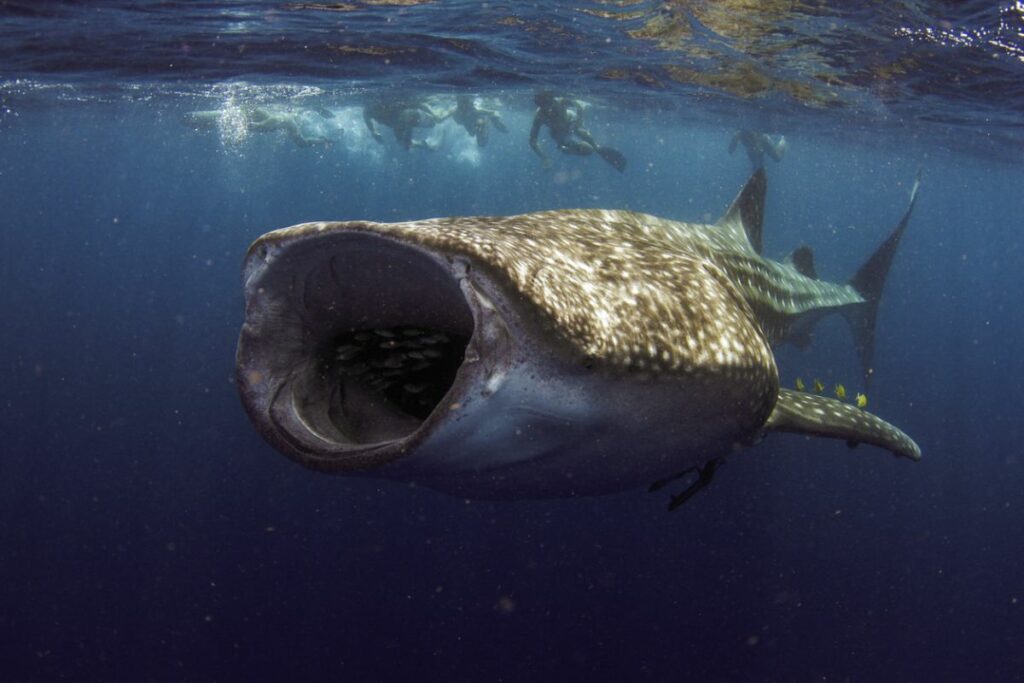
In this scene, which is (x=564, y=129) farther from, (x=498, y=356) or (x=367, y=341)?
(x=498, y=356)

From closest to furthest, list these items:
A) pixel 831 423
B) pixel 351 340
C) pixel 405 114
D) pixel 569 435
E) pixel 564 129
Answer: pixel 569 435 < pixel 351 340 < pixel 831 423 < pixel 564 129 < pixel 405 114

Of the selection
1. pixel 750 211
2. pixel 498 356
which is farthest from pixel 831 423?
pixel 750 211

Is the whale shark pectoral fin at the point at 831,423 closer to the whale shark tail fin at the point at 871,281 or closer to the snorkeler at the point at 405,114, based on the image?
the whale shark tail fin at the point at 871,281

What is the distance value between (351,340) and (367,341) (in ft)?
0.36

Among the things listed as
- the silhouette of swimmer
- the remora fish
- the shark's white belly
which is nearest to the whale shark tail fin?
the remora fish

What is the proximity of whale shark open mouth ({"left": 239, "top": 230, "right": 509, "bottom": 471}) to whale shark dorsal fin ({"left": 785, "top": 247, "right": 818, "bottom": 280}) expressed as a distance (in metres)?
7.58

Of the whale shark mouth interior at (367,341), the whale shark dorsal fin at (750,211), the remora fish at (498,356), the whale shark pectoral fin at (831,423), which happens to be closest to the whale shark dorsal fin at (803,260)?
the whale shark dorsal fin at (750,211)

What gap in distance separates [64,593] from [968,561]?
23703 millimetres

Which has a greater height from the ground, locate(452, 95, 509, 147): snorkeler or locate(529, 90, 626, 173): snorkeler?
locate(529, 90, 626, 173): snorkeler

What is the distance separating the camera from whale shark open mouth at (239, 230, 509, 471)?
2340 mm

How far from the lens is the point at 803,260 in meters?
9.99

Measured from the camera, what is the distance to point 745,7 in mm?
10914

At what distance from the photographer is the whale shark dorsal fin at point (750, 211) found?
26.6ft

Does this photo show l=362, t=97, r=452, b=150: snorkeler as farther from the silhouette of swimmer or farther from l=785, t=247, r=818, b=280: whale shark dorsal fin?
l=785, t=247, r=818, b=280: whale shark dorsal fin
